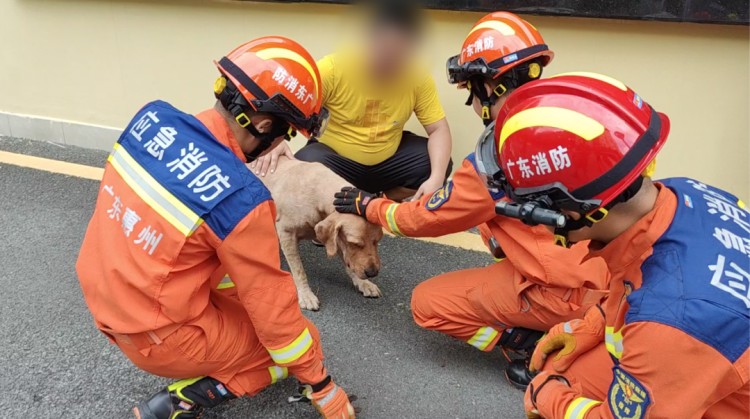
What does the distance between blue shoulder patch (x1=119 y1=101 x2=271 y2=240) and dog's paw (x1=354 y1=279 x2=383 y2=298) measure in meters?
1.80

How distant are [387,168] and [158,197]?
258cm

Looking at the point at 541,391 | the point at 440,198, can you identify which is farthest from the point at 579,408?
the point at 440,198

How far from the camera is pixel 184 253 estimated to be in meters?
2.42

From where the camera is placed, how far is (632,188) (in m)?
1.88

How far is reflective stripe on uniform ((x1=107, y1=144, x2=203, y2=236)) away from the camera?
2348 mm

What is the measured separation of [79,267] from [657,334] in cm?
230

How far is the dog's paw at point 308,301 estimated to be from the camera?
3.97m

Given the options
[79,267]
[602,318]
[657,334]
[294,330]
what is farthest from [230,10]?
[657,334]

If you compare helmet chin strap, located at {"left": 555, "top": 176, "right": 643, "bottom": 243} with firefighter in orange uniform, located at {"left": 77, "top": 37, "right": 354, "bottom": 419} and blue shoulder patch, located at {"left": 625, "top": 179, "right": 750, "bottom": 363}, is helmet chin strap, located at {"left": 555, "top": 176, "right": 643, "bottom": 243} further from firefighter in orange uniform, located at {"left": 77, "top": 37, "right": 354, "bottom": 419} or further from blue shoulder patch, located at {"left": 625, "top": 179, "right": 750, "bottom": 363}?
firefighter in orange uniform, located at {"left": 77, "top": 37, "right": 354, "bottom": 419}

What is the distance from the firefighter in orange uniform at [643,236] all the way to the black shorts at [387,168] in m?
2.67

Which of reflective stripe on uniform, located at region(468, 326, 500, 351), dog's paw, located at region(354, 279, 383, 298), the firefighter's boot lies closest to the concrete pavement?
dog's paw, located at region(354, 279, 383, 298)

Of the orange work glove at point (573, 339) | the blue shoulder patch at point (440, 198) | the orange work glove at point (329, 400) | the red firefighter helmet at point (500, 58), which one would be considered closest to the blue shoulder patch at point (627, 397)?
the orange work glove at point (573, 339)

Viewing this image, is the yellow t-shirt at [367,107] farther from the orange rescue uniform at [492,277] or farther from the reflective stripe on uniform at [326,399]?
the reflective stripe on uniform at [326,399]

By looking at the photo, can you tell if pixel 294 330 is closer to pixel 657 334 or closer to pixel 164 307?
pixel 164 307
